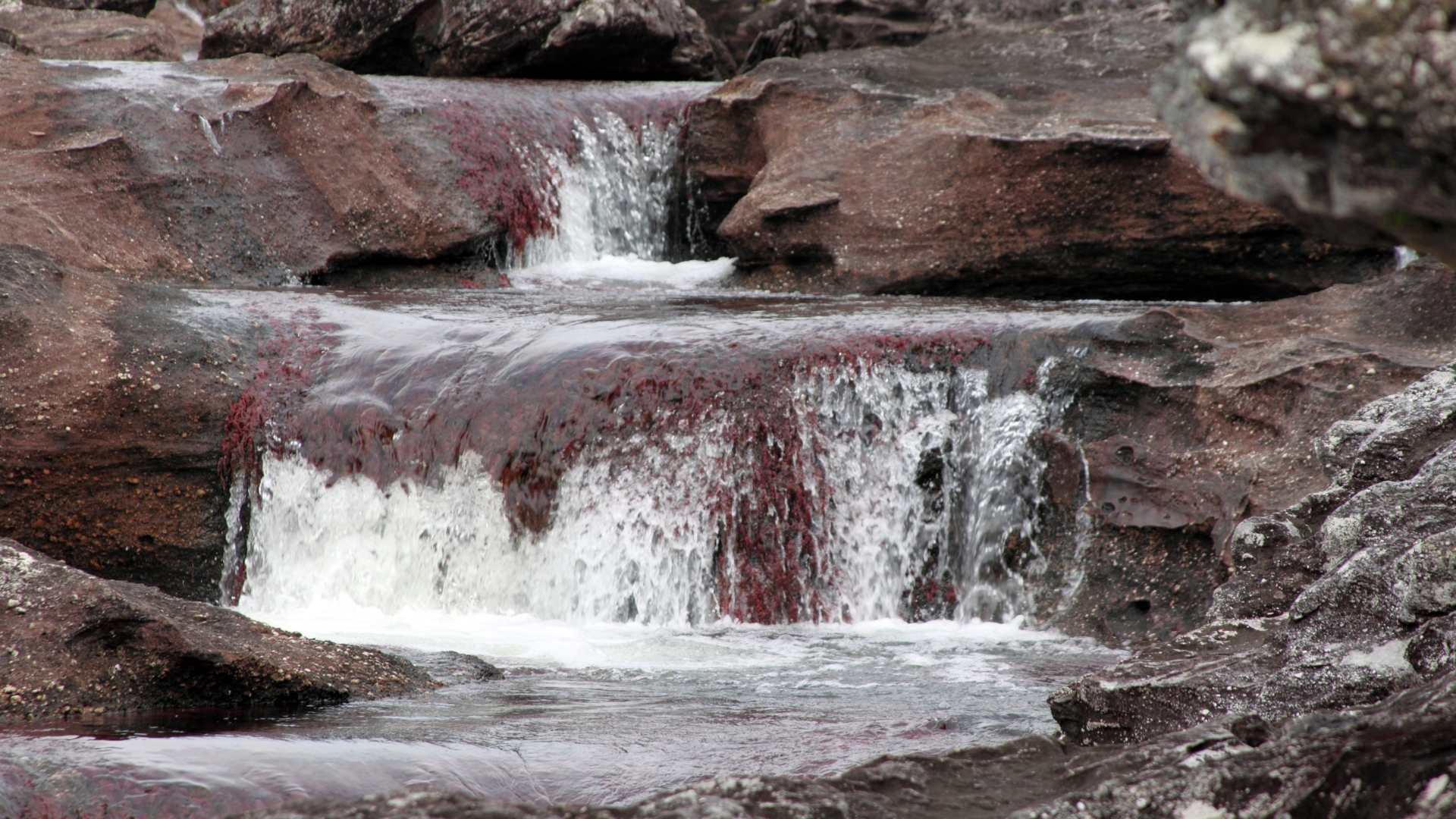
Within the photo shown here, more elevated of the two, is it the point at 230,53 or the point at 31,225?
the point at 230,53

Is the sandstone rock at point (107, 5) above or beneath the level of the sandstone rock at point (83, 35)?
above

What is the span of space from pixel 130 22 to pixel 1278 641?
55.9 feet

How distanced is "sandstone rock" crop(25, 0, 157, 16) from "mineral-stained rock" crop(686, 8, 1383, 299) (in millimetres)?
12969

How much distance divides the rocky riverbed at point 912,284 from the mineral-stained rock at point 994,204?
34 millimetres

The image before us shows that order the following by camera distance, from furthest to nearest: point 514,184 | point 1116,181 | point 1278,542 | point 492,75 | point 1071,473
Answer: point 492,75, point 514,184, point 1116,181, point 1071,473, point 1278,542

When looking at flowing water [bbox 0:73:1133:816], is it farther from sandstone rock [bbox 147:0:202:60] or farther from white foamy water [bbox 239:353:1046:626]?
sandstone rock [bbox 147:0:202:60]

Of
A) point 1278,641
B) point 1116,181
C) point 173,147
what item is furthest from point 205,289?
point 1278,641

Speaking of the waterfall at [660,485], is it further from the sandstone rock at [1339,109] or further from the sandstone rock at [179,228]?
the sandstone rock at [1339,109]

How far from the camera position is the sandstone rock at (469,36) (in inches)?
547

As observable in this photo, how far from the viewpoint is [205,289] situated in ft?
28.0

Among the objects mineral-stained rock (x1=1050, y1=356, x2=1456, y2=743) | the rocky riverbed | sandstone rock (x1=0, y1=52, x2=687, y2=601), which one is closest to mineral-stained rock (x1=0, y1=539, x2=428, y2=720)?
the rocky riverbed

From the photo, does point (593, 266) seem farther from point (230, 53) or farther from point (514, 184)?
point (230, 53)

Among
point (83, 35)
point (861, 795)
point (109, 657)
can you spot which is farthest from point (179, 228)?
point (861, 795)

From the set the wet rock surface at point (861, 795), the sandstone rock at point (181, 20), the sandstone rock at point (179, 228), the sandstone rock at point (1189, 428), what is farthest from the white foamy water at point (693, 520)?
the sandstone rock at point (181, 20)
